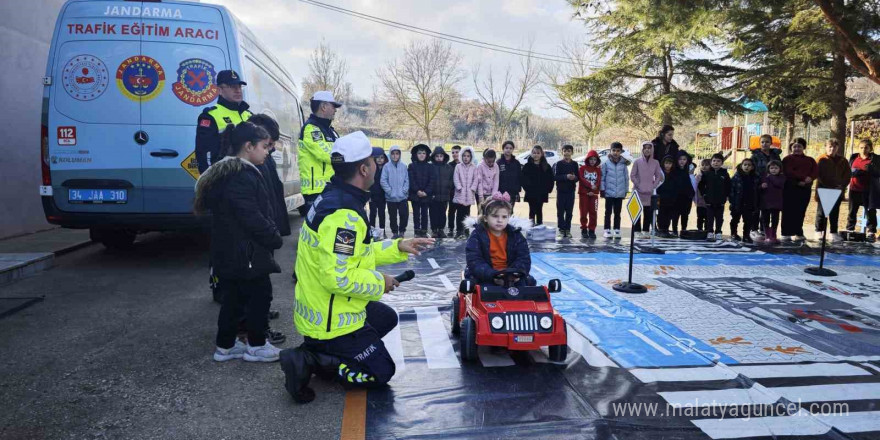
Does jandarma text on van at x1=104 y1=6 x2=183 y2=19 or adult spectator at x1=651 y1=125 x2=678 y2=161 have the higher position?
jandarma text on van at x1=104 y1=6 x2=183 y2=19

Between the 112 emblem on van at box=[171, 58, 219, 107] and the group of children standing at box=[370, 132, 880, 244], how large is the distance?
184 inches

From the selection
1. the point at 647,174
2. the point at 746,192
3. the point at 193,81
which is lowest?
the point at 746,192

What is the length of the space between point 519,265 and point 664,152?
767 centimetres

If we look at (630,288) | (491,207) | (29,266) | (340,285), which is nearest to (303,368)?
(340,285)

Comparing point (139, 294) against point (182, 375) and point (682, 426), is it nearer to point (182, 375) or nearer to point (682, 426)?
point (182, 375)

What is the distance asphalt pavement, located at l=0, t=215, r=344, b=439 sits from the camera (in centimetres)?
309

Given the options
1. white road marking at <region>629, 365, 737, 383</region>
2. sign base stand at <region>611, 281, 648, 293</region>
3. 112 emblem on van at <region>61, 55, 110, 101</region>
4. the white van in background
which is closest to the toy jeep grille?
white road marking at <region>629, 365, 737, 383</region>

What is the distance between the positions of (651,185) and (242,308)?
8751 mm

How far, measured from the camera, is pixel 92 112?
6535 millimetres

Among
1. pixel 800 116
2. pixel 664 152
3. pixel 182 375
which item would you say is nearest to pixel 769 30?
pixel 664 152

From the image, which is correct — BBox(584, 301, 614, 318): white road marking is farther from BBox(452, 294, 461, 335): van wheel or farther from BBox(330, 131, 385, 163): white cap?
BBox(330, 131, 385, 163): white cap

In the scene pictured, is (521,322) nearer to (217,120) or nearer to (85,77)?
(217,120)

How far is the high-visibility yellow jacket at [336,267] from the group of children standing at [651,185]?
289 inches

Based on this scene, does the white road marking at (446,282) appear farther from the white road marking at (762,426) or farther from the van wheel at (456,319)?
the white road marking at (762,426)
